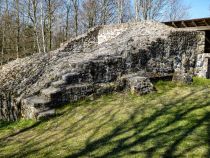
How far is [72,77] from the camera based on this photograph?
35.1 ft

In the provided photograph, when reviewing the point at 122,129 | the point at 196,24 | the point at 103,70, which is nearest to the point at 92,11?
the point at 196,24

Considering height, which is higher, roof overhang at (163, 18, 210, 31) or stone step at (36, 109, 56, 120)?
roof overhang at (163, 18, 210, 31)

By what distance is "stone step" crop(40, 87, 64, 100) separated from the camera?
1001 cm

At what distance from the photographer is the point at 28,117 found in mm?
10023

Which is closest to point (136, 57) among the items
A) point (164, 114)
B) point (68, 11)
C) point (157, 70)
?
point (157, 70)

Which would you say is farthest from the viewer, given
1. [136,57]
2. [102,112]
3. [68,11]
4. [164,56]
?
[68,11]

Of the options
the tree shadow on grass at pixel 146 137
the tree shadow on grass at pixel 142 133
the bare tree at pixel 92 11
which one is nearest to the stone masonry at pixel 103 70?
the tree shadow on grass at pixel 142 133

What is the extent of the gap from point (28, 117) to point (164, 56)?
5716 mm

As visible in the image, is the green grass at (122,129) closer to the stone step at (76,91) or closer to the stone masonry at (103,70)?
the stone step at (76,91)

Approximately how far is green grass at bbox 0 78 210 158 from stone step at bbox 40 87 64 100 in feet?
1.47

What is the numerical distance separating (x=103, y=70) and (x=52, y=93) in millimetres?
2126

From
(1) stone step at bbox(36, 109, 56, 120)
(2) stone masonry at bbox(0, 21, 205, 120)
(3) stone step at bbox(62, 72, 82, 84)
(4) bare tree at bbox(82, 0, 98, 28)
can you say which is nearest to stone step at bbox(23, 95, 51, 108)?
(2) stone masonry at bbox(0, 21, 205, 120)

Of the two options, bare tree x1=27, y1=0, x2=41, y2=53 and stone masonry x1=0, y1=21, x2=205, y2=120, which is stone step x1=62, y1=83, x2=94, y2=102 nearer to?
stone masonry x1=0, y1=21, x2=205, y2=120

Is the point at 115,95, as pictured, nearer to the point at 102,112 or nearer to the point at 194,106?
the point at 102,112
